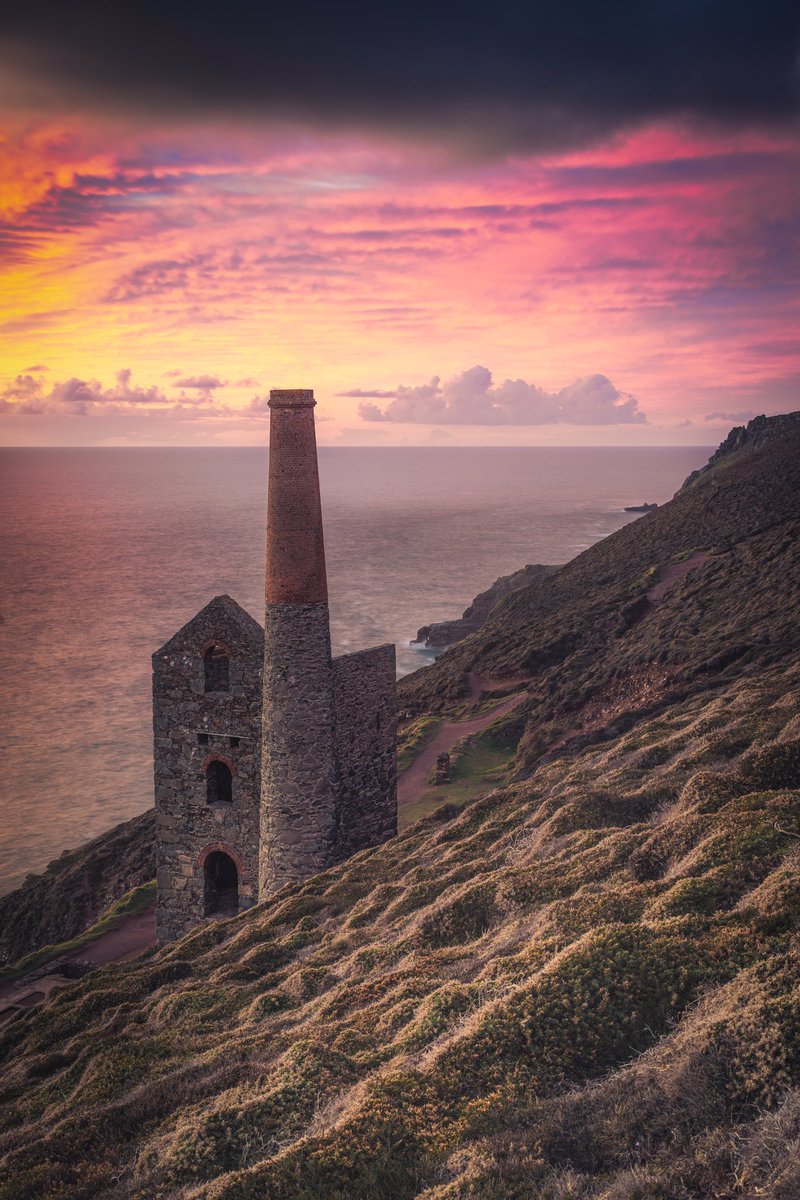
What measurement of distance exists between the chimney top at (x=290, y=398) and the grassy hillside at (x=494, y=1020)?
9785 mm

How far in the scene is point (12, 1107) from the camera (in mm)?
12742

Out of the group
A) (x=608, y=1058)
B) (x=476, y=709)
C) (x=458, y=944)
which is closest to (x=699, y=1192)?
(x=608, y=1058)

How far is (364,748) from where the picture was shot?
2216 centimetres

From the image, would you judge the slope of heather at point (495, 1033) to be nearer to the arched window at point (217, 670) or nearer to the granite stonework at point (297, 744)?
the granite stonework at point (297, 744)

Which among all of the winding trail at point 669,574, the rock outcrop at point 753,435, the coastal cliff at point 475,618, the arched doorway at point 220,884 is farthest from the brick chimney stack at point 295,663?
the rock outcrop at point 753,435

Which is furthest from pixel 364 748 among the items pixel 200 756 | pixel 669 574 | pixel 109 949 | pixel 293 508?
pixel 669 574

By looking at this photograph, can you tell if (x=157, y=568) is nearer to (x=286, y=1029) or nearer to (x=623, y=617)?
(x=623, y=617)

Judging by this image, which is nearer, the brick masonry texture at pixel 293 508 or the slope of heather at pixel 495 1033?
the slope of heather at pixel 495 1033

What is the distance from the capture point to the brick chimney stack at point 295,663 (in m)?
19.4

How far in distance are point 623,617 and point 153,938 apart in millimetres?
26453

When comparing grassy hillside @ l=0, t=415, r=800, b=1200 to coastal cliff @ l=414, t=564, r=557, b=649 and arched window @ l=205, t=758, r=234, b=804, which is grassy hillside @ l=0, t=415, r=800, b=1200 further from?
coastal cliff @ l=414, t=564, r=557, b=649

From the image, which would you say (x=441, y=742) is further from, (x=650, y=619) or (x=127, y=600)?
(x=127, y=600)

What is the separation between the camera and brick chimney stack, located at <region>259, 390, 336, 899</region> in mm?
19375

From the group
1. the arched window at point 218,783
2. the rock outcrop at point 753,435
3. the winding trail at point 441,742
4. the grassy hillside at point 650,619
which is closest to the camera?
the arched window at point 218,783
